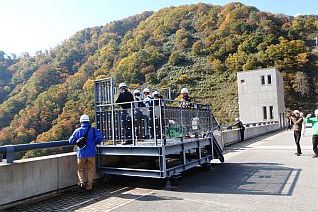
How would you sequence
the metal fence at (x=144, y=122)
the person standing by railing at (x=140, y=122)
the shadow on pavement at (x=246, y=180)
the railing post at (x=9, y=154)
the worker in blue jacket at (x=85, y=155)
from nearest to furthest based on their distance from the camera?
the railing post at (x=9, y=154)
the shadow on pavement at (x=246, y=180)
the worker in blue jacket at (x=85, y=155)
the metal fence at (x=144, y=122)
the person standing by railing at (x=140, y=122)

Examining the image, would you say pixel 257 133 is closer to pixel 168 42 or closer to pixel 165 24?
pixel 168 42

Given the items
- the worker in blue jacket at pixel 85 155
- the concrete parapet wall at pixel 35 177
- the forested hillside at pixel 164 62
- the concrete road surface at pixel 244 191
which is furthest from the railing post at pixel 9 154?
the forested hillside at pixel 164 62

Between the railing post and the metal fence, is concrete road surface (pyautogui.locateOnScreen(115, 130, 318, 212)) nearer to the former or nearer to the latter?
the metal fence

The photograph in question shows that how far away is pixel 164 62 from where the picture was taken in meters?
96.2

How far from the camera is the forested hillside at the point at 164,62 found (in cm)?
6056

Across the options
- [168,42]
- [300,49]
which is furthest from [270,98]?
[168,42]

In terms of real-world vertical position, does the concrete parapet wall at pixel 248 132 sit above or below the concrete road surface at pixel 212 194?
above

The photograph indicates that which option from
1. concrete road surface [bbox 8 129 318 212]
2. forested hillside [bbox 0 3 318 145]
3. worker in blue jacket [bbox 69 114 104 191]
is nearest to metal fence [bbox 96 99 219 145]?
worker in blue jacket [bbox 69 114 104 191]

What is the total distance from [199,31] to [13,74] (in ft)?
197

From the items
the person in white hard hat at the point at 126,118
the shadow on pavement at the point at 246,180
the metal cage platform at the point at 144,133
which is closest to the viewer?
the shadow on pavement at the point at 246,180

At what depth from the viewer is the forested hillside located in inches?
2384

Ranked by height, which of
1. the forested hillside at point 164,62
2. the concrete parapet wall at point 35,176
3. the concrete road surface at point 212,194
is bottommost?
the concrete road surface at point 212,194

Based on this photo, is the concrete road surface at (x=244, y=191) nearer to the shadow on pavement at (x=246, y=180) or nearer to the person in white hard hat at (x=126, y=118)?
the shadow on pavement at (x=246, y=180)

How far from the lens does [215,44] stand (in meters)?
90.6
